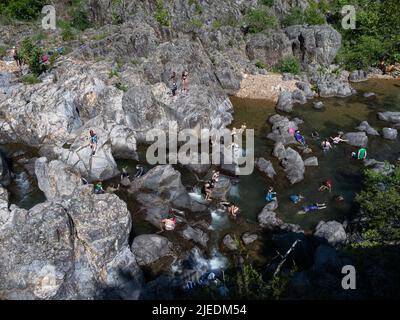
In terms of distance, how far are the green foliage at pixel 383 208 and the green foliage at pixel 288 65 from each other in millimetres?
34003

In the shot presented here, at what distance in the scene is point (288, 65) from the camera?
2093 inches

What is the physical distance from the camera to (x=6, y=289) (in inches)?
696

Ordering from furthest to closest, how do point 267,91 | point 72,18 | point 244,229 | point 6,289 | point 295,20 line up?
point 295,20
point 72,18
point 267,91
point 244,229
point 6,289

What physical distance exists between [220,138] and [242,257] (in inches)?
615

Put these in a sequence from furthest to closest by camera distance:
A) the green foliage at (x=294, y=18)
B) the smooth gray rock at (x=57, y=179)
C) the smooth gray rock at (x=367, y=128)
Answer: the green foliage at (x=294, y=18) → the smooth gray rock at (x=367, y=128) → the smooth gray rock at (x=57, y=179)

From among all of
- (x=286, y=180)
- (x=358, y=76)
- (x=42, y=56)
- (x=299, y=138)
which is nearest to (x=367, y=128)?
(x=299, y=138)

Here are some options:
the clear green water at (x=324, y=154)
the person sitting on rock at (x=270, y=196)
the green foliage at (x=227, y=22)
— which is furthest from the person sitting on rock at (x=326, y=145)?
the green foliage at (x=227, y=22)

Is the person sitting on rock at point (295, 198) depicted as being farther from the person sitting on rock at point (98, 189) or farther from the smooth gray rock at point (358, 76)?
the smooth gray rock at point (358, 76)

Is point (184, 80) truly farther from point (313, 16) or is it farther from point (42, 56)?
point (313, 16)

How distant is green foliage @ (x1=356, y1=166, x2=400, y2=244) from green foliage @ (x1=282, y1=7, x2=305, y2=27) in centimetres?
4532

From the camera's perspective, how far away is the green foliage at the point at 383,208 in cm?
1833

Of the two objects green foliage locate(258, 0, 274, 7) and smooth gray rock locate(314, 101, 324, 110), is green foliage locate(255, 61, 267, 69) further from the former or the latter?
green foliage locate(258, 0, 274, 7)
